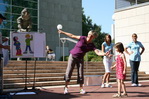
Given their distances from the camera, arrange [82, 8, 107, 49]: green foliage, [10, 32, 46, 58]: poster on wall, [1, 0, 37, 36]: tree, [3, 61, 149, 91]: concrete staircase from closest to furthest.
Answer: [10, 32, 46, 58]: poster on wall, [3, 61, 149, 91]: concrete staircase, [1, 0, 37, 36]: tree, [82, 8, 107, 49]: green foliage

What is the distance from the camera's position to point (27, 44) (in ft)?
26.7

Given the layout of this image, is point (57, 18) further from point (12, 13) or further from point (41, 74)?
point (41, 74)

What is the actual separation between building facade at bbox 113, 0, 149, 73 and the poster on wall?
8664 mm

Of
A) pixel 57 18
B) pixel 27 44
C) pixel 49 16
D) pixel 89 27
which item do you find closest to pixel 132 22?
pixel 27 44

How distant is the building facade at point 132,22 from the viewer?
608 inches

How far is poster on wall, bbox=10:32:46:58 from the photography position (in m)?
7.95

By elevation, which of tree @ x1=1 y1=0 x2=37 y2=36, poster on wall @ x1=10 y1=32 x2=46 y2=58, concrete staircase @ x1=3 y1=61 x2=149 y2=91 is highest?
tree @ x1=1 y1=0 x2=37 y2=36

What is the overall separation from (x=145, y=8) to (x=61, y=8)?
65.7ft

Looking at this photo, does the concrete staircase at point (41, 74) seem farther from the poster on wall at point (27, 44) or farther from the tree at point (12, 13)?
the tree at point (12, 13)

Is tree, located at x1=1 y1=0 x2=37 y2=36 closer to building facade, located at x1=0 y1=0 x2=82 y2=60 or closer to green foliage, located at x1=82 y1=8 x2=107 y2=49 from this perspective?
building facade, located at x1=0 y1=0 x2=82 y2=60

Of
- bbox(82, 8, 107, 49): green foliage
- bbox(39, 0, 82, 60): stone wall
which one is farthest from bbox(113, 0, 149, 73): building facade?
bbox(82, 8, 107, 49): green foliage

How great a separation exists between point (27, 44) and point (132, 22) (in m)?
9.54

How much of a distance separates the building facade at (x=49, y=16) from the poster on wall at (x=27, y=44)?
743 inches

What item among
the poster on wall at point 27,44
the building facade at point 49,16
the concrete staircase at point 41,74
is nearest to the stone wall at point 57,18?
the building facade at point 49,16
